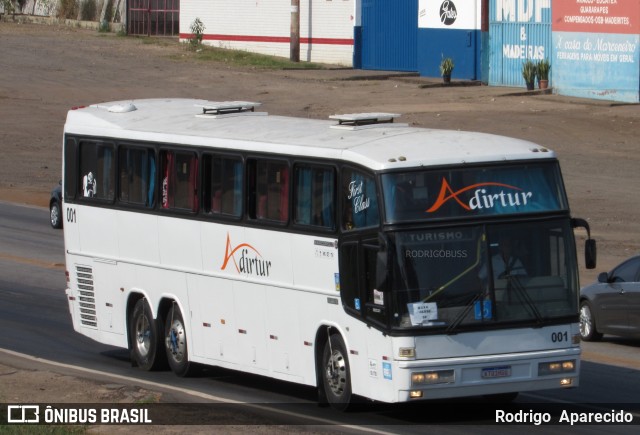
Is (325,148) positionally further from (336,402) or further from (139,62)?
(139,62)

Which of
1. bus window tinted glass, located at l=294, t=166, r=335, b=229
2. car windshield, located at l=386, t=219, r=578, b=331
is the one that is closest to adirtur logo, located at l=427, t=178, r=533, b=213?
car windshield, located at l=386, t=219, r=578, b=331

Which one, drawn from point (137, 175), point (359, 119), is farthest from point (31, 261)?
point (359, 119)

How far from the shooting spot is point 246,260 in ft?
49.6

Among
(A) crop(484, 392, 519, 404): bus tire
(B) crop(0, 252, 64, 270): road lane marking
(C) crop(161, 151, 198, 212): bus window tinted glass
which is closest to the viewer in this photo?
(A) crop(484, 392, 519, 404): bus tire

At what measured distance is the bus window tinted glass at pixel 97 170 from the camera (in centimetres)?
1761

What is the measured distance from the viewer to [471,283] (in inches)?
501

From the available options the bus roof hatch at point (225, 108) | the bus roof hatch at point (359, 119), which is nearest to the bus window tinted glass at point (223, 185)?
the bus roof hatch at point (359, 119)

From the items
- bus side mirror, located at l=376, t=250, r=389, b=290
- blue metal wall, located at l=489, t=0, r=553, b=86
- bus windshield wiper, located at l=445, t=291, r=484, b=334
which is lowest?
bus windshield wiper, located at l=445, t=291, r=484, b=334

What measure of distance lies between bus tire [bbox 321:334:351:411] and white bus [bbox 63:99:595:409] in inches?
0.8

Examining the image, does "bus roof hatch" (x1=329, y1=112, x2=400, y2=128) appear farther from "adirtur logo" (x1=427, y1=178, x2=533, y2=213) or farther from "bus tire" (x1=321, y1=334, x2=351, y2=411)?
"bus tire" (x1=321, y1=334, x2=351, y2=411)

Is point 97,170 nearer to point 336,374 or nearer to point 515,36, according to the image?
point 336,374

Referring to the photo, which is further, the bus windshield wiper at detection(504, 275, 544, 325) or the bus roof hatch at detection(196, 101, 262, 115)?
the bus roof hatch at detection(196, 101, 262, 115)

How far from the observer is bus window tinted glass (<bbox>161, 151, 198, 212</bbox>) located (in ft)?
52.7

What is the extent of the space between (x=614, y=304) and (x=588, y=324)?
857 mm
